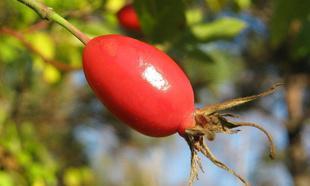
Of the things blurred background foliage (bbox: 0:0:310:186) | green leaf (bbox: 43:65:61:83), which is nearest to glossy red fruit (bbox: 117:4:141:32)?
blurred background foliage (bbox: 0:0:310:186)

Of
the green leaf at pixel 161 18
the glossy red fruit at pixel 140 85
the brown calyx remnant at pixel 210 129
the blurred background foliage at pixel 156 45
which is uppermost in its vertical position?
the glossy red fruit at pixel 140 85

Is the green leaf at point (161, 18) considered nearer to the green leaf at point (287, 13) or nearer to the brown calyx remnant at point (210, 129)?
the green leaf at point (287, 13)

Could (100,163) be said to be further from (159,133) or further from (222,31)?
(159,133)

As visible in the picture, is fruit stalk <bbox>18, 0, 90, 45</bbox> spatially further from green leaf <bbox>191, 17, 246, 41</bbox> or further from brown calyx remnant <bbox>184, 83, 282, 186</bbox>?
green leaf <bbox>191, 17, 246, 41</bbox>

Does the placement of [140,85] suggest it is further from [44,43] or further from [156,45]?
[44,43]

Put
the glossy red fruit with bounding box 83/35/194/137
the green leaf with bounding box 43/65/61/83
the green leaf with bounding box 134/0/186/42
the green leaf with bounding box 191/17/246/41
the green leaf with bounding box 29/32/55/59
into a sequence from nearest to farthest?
the glossy red fruit with bounding box 83/35/194/137, the green leaf with bounding box 134/0/186/42, the green leaf with bounding box 191/17/246/41, the green leaf with bounding box 29/32/55/59, the green leaf with bounding box 43/65/61/83

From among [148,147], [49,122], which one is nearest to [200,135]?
[49,122]

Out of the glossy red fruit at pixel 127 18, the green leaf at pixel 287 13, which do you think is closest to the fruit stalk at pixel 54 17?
the glossy red fruit at pixel 127 18

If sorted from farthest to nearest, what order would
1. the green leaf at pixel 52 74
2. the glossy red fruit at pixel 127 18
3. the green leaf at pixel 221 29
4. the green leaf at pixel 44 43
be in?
the green leaf at pixel 52 74
the green leaf at pixel 44 43
the green leaf at pixel 221 29
the glossy red fruit at pixel 127 18
